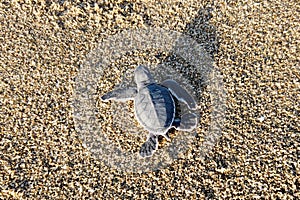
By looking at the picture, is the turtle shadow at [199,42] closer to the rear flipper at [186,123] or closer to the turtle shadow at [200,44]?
the turtle shadow at [200,44]

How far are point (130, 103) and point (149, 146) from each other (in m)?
0.39

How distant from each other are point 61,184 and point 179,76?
1188mm

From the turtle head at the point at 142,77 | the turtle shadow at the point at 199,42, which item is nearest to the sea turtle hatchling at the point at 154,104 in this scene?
the turtle head at the point at 142,77

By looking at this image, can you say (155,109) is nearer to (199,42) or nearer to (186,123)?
(186,123)

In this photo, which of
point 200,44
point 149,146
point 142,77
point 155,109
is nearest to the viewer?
point 155,109

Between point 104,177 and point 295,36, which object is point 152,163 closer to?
point 104,177

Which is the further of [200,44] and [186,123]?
[200,44]

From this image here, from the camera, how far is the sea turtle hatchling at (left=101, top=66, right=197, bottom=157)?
2168 mm

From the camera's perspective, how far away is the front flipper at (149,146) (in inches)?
89.6

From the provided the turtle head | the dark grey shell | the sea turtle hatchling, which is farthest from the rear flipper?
the turtle head

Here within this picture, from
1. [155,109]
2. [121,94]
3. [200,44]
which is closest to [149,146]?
[155,109]

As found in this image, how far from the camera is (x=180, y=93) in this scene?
243cm

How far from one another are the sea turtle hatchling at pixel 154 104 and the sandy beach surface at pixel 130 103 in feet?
0.32

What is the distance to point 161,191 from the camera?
2.19m
